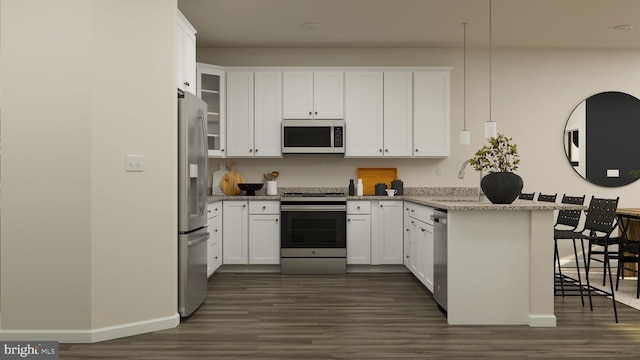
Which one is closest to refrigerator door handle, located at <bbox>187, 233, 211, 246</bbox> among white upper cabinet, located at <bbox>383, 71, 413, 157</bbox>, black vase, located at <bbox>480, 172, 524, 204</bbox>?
black vase, located at <bbox>480, 172, 524, 204</bbox>

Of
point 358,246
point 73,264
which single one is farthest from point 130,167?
point 358,246

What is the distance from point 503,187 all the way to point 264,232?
3024 millimetres

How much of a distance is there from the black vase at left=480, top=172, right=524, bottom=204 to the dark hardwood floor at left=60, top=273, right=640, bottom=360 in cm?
97

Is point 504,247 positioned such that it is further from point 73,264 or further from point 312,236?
point 73,264

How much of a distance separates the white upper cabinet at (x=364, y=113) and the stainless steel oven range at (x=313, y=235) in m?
0.75

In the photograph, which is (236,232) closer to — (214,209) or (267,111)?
(214,209)

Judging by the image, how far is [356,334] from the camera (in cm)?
378

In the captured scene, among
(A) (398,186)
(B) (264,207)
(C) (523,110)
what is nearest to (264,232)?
(B) (264,207)

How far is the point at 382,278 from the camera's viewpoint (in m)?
5.96

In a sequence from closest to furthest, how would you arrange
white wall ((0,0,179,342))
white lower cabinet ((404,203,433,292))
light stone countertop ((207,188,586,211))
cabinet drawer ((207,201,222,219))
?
white wall ((0,0,179,342))
light stone countertop ((207,188,586,211))
white lower cabinet ((404,203,433,292))
cabinet drawer ((207,201,222,219))

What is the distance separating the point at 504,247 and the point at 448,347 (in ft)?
3.17

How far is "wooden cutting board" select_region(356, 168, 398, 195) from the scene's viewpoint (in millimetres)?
6852

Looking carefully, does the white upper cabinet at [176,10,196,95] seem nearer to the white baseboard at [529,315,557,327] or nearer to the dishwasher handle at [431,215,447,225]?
the dishwasher handle at [431,215,447,225]

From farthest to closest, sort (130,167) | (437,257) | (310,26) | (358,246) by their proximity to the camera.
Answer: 1. (358,246)
2. (310,26)
3. (437,257)
4. (130,167)
